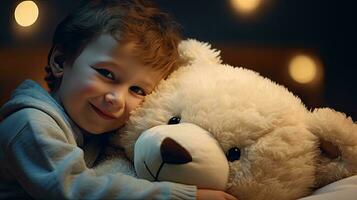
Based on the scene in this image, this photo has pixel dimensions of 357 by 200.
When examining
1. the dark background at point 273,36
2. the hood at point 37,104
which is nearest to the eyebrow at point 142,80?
the hood at point 37,104

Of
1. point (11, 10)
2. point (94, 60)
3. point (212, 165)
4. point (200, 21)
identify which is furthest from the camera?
point (200, 21)

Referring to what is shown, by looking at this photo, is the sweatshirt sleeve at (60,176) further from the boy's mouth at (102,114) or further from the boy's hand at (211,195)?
the boy's mouth at (102,114)

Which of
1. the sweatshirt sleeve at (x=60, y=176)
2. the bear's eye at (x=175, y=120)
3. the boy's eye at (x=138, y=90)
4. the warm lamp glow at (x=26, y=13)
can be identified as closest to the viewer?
the sweatshirt sleeve at (x=60, y=176)

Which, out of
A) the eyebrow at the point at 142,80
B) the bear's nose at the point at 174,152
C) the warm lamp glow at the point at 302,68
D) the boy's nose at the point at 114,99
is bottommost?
the bear's nose at the point at 174,152

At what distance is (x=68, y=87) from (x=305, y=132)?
17.2 inches

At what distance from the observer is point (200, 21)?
1338 millimetres

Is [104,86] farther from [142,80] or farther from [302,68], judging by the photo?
[302,68]

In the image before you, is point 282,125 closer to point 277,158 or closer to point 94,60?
→ point 277,158

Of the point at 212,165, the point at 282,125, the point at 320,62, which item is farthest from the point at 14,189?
the point at 320,62

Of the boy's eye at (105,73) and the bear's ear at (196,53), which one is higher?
the bear's ear at (196,53)

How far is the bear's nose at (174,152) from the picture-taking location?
2.64 feet

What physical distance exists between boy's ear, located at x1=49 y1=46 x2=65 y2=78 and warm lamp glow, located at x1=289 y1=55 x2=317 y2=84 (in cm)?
57

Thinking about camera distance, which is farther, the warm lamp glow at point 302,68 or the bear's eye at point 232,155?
the warm lamp glow at point 302,68

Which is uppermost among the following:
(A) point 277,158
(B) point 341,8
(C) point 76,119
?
(B) point 341,8
